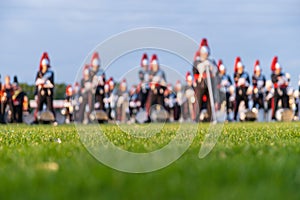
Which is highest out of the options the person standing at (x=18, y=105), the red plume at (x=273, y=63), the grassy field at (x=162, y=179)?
the red plume at (x=273, y=63)

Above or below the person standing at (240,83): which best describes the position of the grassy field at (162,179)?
below

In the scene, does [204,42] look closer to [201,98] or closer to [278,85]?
[201,98]

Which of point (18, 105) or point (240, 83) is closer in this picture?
point (240, 83)

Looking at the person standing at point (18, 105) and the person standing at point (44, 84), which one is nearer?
the person standing at point (44, 84)

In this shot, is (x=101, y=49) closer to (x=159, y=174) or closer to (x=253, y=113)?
(x=159, y=174)

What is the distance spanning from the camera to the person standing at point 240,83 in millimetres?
24609

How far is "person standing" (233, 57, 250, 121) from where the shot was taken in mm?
24609

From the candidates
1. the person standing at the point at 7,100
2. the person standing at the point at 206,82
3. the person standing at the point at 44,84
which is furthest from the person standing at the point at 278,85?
the person standing at the point at 7,100

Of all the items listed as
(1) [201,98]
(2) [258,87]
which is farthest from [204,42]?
(2) [258,87]

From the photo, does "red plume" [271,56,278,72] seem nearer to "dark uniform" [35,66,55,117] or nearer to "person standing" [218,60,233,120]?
"person standing" [218,60,233,120]

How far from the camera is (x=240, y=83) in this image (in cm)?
→ 2500

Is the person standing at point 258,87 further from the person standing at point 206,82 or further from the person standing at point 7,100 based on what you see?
the person standing at point 7,100

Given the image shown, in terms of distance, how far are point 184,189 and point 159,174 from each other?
0.62 metres

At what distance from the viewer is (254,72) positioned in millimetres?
27781
